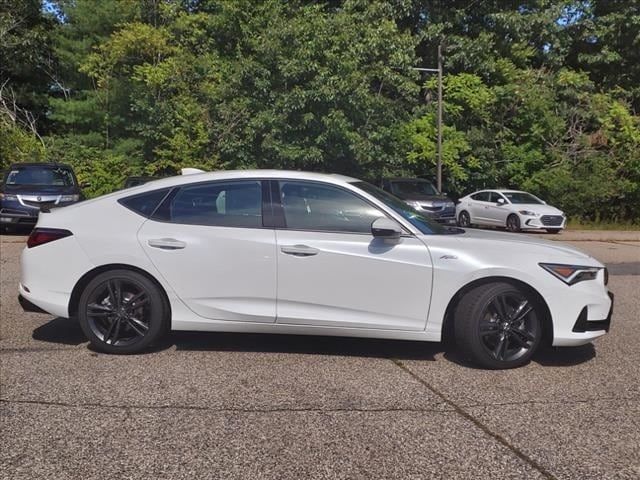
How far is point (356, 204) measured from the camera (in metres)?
5.48

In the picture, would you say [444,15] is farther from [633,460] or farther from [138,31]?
[633,460]

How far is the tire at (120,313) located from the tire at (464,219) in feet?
61.8

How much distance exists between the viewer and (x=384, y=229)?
5.22m

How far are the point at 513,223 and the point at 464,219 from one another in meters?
2.53

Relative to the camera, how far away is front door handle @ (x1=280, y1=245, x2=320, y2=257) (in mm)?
5285

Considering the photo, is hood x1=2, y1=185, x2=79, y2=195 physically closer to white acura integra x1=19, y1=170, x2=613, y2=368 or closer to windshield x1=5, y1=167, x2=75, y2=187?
windshield x1=5, y1=167, x2=75, y2=187

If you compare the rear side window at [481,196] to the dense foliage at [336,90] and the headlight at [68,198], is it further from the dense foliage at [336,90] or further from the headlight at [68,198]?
the headlight at [68,198]

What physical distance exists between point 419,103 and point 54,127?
16112 mm

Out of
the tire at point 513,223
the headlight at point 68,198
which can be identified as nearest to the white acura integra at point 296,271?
the headlight at point 68,198

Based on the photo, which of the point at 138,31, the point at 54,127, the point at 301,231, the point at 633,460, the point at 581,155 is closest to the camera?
the point at 633,460

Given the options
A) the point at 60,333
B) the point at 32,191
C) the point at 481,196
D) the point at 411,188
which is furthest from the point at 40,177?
the point at 481,196

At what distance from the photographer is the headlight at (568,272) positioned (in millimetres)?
5215

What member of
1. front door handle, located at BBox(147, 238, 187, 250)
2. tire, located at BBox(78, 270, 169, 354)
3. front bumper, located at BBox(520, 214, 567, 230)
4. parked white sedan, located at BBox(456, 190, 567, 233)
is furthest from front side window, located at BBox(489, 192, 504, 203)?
tire, located at BBox(78, 270, 169, 354)

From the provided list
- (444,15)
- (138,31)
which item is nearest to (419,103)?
(444,15)
